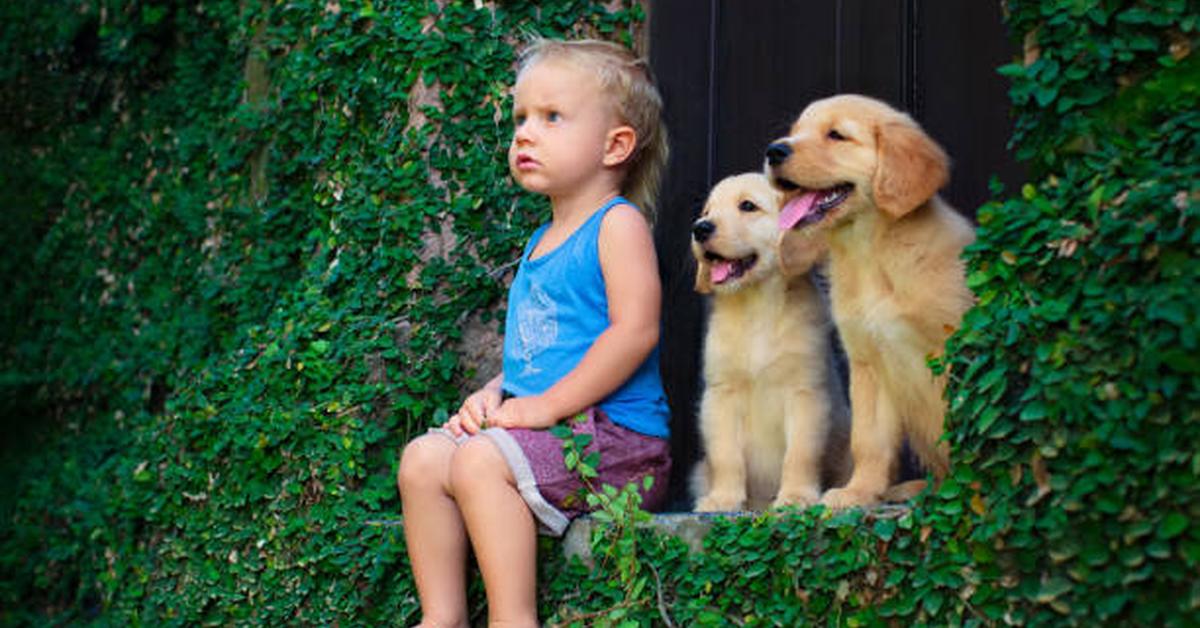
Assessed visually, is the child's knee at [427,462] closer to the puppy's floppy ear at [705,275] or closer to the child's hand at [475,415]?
the child's hand at [475,415]

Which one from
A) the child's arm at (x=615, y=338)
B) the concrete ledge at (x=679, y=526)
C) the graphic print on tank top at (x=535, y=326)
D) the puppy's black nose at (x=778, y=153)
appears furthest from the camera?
the graphic print on tank top at (x=535, y=326)

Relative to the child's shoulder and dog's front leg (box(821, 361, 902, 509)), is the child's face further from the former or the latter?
dog's front leg (box(821, 361, 902, 509))

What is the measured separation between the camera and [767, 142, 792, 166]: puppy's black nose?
147 inches

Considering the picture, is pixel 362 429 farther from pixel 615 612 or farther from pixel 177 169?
pixel 177 169

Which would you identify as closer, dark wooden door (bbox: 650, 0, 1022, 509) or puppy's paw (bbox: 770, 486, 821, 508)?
puppy's paw (bbox: 770, 486, 821, 508)

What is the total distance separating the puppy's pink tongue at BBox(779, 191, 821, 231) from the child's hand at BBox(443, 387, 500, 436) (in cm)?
98

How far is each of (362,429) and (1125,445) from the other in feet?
8.85

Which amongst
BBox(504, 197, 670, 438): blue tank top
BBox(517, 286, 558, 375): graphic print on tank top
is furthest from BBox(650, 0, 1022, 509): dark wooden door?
BBox(517, 286, 558, 375): graphic print on tank top

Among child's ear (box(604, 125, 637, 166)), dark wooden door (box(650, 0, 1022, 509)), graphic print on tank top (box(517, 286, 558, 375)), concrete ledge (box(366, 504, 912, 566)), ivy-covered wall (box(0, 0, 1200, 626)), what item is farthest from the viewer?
dark wooden door (box(650, 0, 1022, 509))

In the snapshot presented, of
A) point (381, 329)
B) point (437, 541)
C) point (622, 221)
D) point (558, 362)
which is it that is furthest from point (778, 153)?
point (381, 329)

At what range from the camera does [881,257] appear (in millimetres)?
3686

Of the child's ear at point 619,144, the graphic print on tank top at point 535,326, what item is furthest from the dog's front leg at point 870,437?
the child's ear at point 619,144

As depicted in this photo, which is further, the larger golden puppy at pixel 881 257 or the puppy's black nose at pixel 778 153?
the puppy's black nose at pixel 778 153

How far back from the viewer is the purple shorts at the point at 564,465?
12.5 feet
